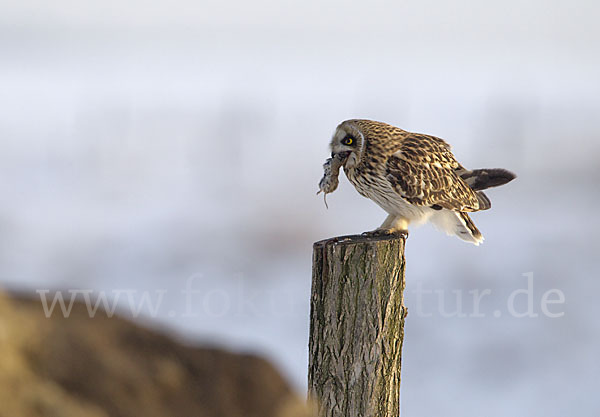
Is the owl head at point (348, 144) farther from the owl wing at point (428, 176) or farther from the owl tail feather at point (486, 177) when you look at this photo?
the owl tail feather at point (486, 177)

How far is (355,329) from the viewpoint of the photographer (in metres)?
3.77

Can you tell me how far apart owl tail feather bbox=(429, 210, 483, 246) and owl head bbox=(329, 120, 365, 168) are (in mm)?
888

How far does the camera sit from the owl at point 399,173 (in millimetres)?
5074

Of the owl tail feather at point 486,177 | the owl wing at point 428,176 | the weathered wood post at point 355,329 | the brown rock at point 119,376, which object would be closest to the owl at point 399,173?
the owl wing at point 428,176

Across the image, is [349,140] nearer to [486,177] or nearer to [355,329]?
[486,177]

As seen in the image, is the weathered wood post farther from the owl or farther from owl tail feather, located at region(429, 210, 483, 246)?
owl tail feather, located at region(429, 210, 483, 246)

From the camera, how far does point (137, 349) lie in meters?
4.69

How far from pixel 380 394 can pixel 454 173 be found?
225cm

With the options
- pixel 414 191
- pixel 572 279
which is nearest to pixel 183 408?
pixel 414 191

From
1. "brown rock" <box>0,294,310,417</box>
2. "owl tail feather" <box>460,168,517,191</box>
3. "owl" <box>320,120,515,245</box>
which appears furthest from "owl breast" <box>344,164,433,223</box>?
"brown rock" <box>0,294,310,417</box>

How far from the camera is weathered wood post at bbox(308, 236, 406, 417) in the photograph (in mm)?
3773

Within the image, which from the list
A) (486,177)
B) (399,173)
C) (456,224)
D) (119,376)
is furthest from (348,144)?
(119,376)

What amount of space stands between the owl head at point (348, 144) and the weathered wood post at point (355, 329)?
1330 millimetres

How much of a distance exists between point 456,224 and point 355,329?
2.19 meters
